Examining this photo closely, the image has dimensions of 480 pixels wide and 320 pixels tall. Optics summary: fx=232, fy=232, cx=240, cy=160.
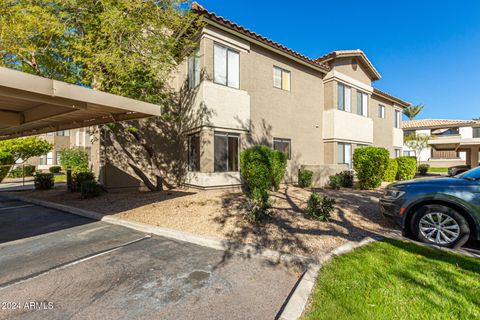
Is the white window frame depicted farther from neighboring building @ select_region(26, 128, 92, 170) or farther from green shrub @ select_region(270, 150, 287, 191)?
neighboring building @ select_region(26, 128, 92, 170)

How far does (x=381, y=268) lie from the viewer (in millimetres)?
3791

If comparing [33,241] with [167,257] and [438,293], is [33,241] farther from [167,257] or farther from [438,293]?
[438,293]

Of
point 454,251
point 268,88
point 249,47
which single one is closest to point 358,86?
point 268,88

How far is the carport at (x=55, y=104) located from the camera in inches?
160

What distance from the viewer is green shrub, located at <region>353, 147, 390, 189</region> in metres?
11.5

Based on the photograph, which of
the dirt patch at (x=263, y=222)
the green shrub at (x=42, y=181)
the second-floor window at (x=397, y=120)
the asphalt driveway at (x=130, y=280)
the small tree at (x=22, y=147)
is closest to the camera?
the asphalt driveway at (x=130, y=280)

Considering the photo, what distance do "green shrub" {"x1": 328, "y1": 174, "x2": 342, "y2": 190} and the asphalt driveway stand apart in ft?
29.1

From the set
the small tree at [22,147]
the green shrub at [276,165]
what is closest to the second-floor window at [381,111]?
the green shrub at [276,165]

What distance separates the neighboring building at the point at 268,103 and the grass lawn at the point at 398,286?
25.5 ft

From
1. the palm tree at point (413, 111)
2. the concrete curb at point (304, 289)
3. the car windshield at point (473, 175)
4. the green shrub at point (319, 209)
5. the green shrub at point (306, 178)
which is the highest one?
the palm tree at point (413, 111)

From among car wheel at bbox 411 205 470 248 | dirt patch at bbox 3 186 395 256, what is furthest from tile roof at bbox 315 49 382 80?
car wheel at bbox 411 205 470 248

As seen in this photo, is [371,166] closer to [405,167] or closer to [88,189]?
[405,167]

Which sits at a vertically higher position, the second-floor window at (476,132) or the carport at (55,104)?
the second-floor window at (476,132)

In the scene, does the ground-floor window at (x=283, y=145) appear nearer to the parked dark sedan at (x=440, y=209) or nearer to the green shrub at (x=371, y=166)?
the green shrub at (x=371, y=166)
